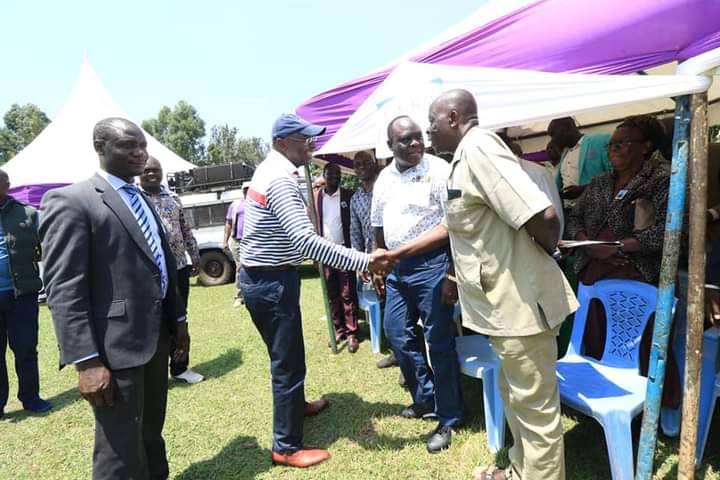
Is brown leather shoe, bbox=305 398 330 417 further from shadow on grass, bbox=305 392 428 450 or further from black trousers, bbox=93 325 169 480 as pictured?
black trousers, bbox=93 325 169 480

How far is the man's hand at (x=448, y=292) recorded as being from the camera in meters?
2.46

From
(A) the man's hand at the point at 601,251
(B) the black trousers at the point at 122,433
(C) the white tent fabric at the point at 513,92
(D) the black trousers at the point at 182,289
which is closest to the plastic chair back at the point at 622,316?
(A) the man's hand at the point at 601,251

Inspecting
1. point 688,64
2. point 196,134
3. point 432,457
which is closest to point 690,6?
point 688,64

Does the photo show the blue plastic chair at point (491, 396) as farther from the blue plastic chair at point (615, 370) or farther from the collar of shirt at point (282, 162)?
the collar of shirt at point (282, 162)

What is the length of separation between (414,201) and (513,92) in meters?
0.83

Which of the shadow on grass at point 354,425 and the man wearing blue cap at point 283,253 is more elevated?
the man wearing blue cap at point 283,253

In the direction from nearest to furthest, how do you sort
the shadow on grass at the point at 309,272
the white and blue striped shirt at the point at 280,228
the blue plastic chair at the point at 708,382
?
1. the blue plastic chair at the point at 708,382
2. the white and blue striped shirt at the point at 280,228
3. the shadow on grass at the point at 309,272

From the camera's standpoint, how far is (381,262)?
7.93 feet

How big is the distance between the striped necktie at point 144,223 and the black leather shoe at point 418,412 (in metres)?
1.92

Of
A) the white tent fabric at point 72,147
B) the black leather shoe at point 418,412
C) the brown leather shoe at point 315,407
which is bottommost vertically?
the brown leather shoe at point 315,407

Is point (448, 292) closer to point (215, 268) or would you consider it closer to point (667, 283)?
point (667, 283)

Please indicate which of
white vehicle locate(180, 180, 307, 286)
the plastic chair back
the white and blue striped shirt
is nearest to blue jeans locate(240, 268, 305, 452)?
the white and blue striped shirt

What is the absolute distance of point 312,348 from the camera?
15.4 feet

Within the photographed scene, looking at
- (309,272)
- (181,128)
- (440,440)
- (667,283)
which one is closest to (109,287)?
(440,440)
